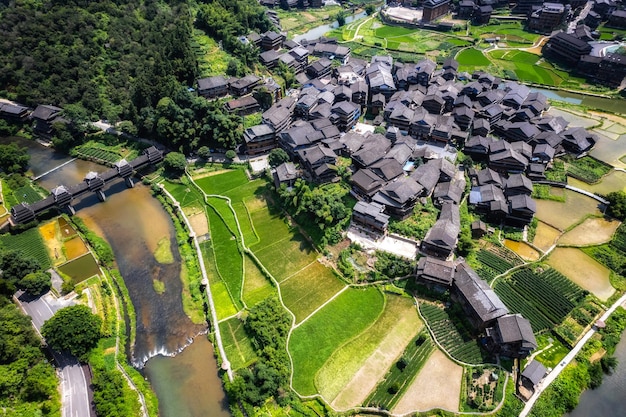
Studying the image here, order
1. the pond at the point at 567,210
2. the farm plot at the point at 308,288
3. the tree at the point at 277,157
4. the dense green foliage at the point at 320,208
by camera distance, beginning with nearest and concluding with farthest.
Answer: the farm plot at the point at 308,288 → the dense green foliage at the point at 320,208 → the pond at the point at 567,210 → the tree at the point at 277,157

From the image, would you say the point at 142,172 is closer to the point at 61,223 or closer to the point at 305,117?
the point at 61,223

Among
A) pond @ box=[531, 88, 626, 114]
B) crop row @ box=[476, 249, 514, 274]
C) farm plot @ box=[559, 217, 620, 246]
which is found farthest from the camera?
pond @ box=[531, 88, 626, 114]

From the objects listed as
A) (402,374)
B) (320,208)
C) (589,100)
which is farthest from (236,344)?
(589,100)

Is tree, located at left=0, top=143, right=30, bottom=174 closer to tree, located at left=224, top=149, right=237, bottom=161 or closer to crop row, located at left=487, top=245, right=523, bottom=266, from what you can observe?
tree, located at left=224, top=149, right=237, bottom=161

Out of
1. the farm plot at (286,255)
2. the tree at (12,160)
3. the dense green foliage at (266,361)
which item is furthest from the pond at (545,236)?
the tree at (12,160)

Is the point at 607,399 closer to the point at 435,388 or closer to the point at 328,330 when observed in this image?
the point at 435,388

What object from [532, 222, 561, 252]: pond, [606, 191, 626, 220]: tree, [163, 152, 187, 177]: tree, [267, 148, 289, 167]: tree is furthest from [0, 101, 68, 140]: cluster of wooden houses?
[606, 191, 626, 220]: tree

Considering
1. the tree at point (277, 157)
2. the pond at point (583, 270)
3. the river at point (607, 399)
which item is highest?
the tree at point (277, 157)

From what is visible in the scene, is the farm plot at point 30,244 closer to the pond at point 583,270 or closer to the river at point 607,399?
the river at point 607,399
